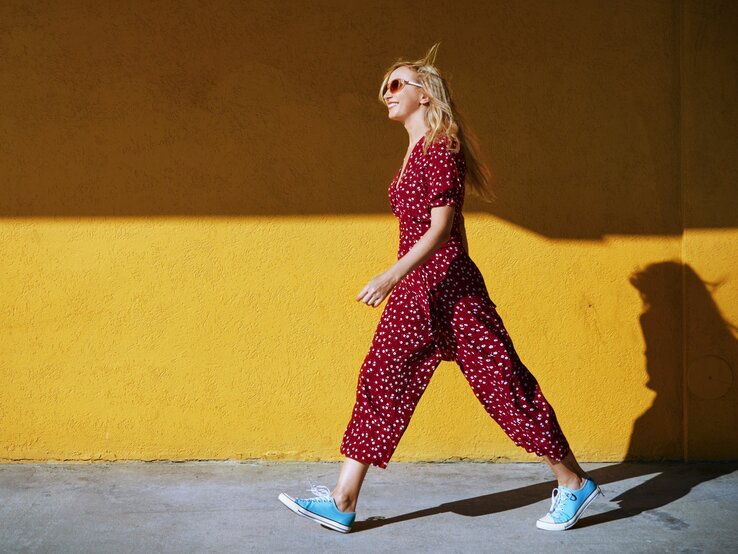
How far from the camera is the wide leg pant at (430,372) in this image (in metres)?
3.47

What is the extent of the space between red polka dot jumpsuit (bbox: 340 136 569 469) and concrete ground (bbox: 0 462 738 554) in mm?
332

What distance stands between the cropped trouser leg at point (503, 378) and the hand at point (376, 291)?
35 cm

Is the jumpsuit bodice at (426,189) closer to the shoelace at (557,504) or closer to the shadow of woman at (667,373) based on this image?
the shoelace at (557,504)

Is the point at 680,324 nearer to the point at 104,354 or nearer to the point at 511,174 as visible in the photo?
the point at 511,174

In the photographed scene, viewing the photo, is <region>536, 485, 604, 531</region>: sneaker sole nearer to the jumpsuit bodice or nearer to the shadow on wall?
the shadow on wall

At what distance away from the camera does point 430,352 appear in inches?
139

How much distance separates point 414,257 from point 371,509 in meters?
1.12

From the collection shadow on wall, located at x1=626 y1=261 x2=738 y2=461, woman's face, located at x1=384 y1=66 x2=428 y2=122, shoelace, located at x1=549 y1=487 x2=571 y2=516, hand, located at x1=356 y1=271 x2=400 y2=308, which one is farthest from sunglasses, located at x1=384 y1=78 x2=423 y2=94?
shoelace, located at x1=549 y1=487 x2=571 y2=516

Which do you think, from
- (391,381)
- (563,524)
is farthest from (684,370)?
(391,381)

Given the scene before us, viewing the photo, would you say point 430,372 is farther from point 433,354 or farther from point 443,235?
point 443,235

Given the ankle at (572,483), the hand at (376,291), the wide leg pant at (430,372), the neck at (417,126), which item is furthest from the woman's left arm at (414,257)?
the ankle at (572,483)

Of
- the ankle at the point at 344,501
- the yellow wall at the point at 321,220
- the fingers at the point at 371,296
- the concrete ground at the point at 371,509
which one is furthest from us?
the yellow wall at the point at 321,220

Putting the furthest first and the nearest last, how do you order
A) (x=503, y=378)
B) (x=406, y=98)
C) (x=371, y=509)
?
1. (x=371, y=509)
2. (x=406, y=98)
3. (x=503, y=378)

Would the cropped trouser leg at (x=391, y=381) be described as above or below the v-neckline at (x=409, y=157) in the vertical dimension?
below
